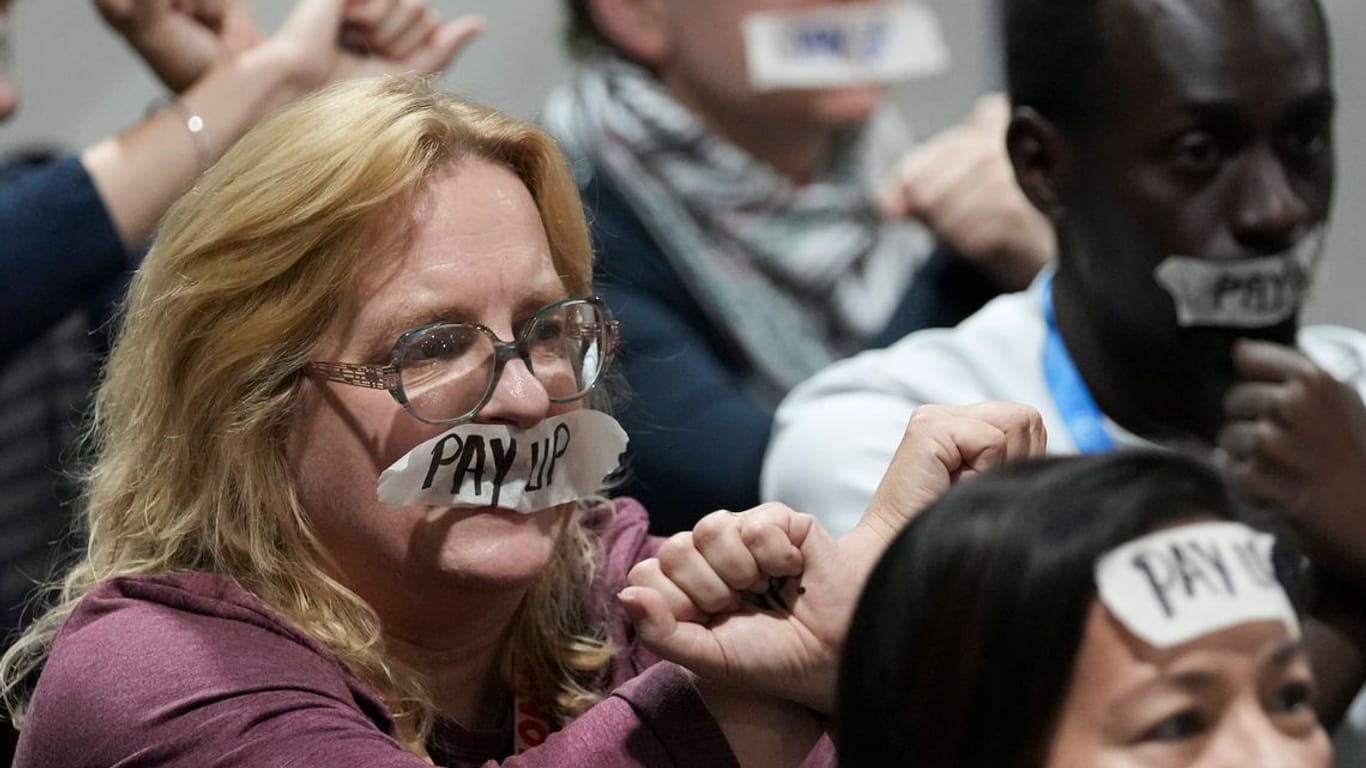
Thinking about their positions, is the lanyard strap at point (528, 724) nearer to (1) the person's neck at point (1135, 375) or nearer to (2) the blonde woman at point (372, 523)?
(2) the blonde woman at point (372, 523)

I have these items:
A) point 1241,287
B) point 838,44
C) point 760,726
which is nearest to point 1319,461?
point 1241,287

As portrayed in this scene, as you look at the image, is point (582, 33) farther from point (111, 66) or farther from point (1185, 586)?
point (1185, 586)

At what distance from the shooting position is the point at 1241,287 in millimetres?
1907

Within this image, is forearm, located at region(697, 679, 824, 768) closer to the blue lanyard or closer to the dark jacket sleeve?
the blue lanyard

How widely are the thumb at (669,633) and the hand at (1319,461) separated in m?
0.50

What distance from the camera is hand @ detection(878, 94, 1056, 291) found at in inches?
97.0

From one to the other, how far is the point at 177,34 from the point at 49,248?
355mm

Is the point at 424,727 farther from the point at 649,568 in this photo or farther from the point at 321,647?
the point at 649,568

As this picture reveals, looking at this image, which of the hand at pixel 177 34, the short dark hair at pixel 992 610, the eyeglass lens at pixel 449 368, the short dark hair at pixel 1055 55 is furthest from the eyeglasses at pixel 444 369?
the hand at pixel 177 34

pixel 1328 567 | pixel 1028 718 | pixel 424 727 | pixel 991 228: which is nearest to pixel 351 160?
pixel 424 727

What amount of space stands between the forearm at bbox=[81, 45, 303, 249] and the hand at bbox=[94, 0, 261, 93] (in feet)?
0.10

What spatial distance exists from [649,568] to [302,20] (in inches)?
45.7

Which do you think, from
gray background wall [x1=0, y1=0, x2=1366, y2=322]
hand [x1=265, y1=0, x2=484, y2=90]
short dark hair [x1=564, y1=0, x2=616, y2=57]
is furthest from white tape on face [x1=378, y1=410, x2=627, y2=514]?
gray background wall [x1=0, y1=0, x2=1366, y2=322]

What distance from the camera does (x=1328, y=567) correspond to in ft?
5.41
